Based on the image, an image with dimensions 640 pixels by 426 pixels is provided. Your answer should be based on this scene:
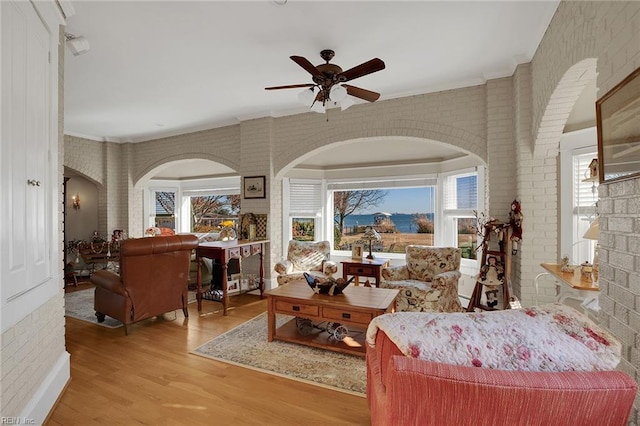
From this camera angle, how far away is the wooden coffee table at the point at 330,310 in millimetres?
2877

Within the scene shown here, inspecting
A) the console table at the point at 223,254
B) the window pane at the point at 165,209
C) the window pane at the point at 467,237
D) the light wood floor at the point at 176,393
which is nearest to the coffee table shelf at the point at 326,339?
the light wood floor at the point at 176,393

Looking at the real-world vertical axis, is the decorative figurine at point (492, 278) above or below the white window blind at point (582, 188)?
below

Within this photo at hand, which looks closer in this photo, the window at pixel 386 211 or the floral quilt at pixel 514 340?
the floral quilt at pixel 514 340

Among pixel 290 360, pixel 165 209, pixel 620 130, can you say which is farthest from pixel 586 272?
pixel 165 209

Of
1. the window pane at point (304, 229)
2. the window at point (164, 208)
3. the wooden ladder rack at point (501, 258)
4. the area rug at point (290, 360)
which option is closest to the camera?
the area rug at point (290, 360)

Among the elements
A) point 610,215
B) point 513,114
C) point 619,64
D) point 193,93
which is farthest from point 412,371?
point 193,93

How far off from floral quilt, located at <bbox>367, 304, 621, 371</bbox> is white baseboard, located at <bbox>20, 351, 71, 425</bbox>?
2.20 metres

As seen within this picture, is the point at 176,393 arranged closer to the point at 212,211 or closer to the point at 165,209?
the point at 212,211

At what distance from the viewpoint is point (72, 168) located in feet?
20.7

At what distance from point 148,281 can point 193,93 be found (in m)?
2.52

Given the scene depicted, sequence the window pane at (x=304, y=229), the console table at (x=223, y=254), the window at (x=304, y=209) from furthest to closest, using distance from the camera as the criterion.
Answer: the window pane at (x=304, y=229), the window at (x=304, y=209), the console table at (x=223, y=254)

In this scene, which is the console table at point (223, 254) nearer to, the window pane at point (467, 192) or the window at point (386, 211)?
the window at point (386, 211)

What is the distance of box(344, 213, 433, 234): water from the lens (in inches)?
227

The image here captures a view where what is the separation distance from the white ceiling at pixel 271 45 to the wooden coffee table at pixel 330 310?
2455mm
